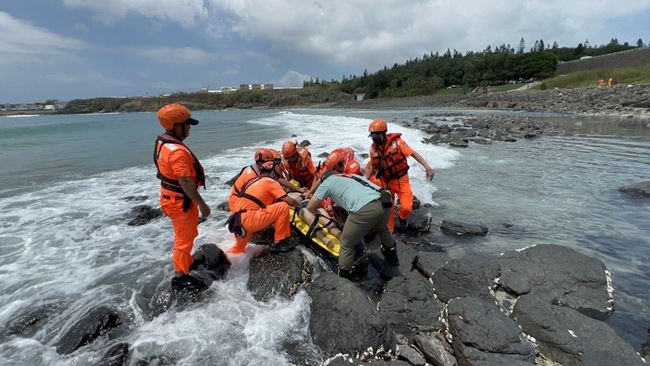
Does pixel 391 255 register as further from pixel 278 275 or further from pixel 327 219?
pixel 278 275

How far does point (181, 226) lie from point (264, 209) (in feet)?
4.34

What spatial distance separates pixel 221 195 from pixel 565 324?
9.35 m

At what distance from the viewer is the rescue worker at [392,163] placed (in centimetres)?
689

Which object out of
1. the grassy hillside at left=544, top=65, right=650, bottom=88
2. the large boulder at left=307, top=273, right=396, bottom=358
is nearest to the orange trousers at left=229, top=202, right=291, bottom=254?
the large boulder at left=307, top=273, right=396, bottom=358

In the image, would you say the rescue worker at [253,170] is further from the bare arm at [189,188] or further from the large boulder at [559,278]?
the large boulder at [559,278]

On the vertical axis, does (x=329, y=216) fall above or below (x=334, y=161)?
below

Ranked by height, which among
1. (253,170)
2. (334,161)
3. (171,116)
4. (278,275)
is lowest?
(278,275)

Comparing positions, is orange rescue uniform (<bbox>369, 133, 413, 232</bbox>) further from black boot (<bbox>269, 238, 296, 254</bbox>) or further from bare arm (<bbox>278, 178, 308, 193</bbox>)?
black boot (<bbox>269, 238, 296, 254</bbox>)

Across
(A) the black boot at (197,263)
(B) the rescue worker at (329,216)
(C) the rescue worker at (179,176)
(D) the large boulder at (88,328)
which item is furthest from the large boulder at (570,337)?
(D) the large boulder at (88,328)

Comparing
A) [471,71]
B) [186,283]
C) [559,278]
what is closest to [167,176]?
[186,283]

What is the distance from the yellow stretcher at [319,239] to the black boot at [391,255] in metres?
0.79

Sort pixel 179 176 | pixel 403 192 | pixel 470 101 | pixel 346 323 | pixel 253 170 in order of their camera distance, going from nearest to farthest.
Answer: pixel 346 323, pixel 179 176, pixel 253 170, pixel 403 192, pixel 470 101

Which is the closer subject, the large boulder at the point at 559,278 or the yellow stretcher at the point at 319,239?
the large boulder at the point at 559,278

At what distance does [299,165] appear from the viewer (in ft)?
26.5
